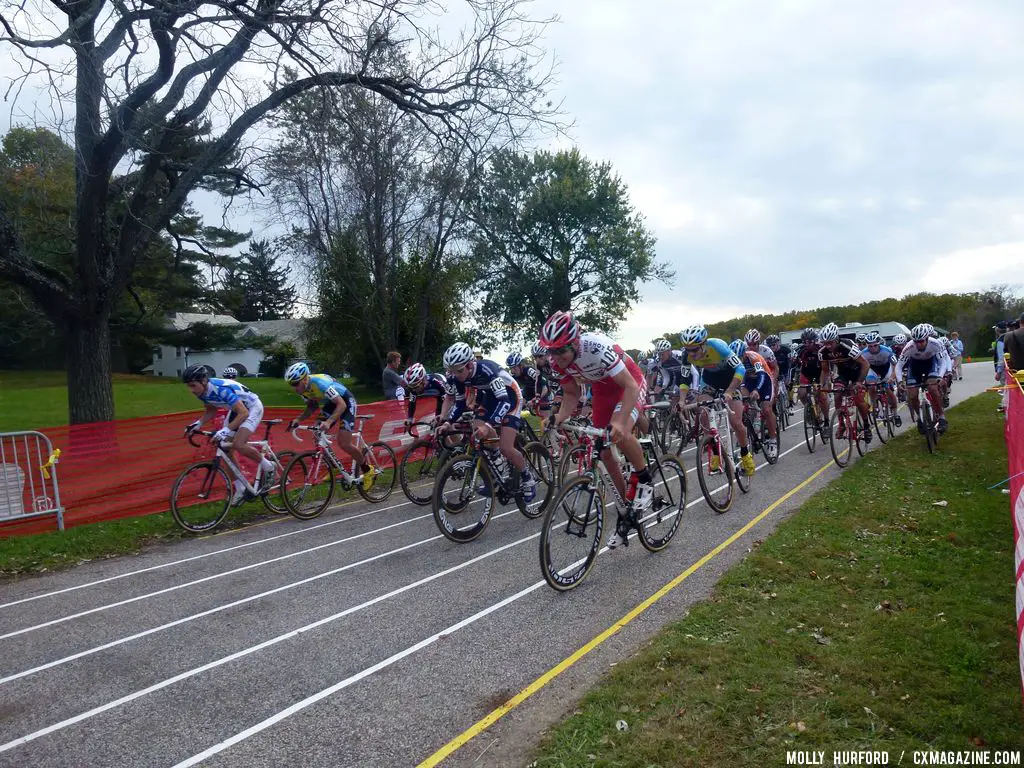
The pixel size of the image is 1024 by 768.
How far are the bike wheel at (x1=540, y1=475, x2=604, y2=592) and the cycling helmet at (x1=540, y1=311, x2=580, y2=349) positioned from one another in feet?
3.62

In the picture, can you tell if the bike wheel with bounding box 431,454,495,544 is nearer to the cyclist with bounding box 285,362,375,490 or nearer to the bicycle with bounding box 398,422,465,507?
the bicycle with bounding box 398,422,465,507

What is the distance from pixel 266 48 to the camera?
10.9m

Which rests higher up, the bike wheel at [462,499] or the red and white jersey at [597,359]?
the red and white jersey at [597,359]

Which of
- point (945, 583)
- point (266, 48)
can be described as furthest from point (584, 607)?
point (266, 48)

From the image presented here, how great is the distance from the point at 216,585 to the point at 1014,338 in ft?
33.6

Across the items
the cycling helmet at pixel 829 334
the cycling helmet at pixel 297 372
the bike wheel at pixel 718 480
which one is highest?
the cycling helmet at pixel 829 334

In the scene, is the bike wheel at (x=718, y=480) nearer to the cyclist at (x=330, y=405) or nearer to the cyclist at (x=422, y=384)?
the cyclist at (x=422, y=384)

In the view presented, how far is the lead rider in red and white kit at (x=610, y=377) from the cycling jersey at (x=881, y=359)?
8511mm

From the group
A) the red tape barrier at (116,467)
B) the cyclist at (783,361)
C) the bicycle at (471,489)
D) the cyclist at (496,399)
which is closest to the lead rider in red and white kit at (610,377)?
the bicycle at (471,489)

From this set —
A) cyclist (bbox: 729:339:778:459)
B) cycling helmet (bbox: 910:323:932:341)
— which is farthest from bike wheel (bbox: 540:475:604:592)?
cycling helmet (bbox: 910:323:932:341)

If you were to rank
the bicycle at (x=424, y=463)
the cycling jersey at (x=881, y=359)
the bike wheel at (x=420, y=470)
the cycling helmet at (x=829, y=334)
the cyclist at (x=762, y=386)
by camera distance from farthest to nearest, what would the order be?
the cycling jersey at (x=881, y=359) < the cycling helmet at (x=829, y=334) < the cyclist at (x=762, y=386) < the bike wheel at (x=420, y=470) < the bicycle at (x=424, y=463)

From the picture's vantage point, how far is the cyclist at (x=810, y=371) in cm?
1137

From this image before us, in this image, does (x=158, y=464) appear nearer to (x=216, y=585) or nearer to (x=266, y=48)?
(x=216, y=585)

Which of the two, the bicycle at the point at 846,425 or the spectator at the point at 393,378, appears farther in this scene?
the spectator at the point at 393,378
